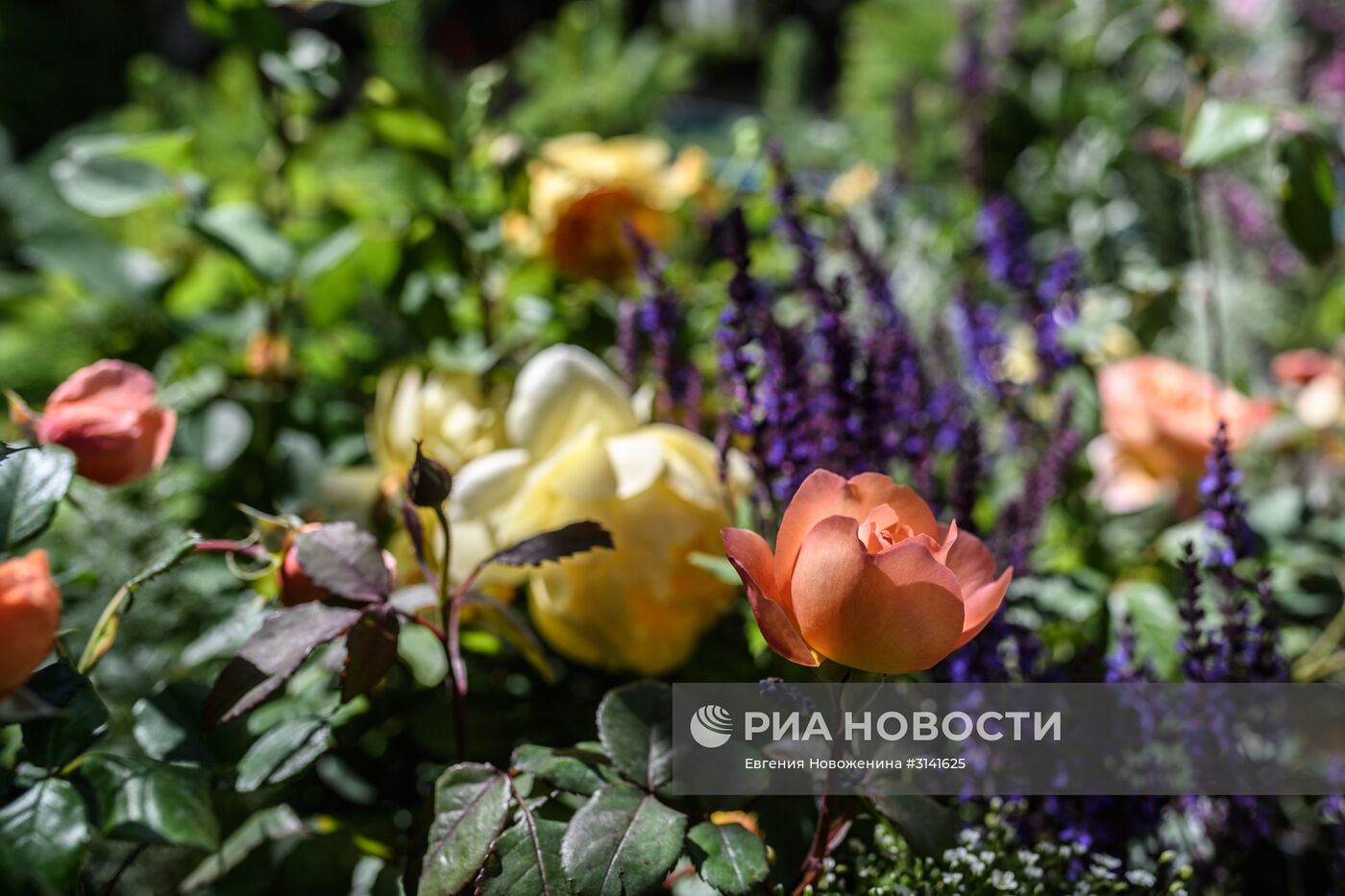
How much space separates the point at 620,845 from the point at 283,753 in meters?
0.16

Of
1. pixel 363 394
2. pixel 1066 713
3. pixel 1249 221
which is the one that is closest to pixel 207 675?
pixel 363 394

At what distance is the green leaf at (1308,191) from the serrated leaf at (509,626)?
1.87ft

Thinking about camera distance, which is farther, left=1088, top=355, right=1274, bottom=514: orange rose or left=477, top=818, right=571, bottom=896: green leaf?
left=1088, top=355, right=1274, bottom=514: orange rose

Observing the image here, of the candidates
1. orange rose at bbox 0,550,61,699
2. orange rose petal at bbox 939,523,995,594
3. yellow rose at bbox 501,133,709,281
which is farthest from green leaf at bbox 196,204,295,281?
orange rose petal at bbox 939,523,995,594

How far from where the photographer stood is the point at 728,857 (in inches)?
16.3

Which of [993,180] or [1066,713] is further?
[993,180]

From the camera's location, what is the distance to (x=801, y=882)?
0.47 meters

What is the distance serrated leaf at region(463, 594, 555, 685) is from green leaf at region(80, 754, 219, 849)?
0.46 ft

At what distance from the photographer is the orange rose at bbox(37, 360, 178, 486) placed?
1.57 ft

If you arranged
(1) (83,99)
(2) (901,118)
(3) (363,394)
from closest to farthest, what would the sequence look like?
(3) (363,394)
(2) (901,118)
(1) (83,99)

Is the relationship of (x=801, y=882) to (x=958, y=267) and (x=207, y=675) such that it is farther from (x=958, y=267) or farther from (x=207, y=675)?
(x=958, y=267)

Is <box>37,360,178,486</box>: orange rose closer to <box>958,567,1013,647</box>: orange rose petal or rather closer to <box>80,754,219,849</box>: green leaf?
<box>80,754,219,849</box>: green leaf

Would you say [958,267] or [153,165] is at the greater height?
[153,165]

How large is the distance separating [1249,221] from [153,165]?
1294 mm
